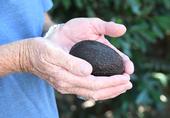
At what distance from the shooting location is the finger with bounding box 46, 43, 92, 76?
112 cm

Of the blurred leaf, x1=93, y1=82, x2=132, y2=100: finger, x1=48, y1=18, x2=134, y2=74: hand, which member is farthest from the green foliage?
x1=93, y1=82, x2=132, y2=100: finger

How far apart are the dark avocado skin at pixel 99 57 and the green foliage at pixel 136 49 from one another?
3.44 ft

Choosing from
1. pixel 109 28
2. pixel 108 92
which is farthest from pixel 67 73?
pixel 109 28

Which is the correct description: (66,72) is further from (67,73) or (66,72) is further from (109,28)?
(109,28)

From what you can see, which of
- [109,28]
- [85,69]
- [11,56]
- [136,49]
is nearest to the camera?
[85,69]

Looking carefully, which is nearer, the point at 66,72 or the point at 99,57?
the point at 66,72

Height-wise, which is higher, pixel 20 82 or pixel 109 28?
pixel 109 28

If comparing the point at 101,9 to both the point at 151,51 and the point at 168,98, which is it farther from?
the point at 168,98

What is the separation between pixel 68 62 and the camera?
113 centimetres

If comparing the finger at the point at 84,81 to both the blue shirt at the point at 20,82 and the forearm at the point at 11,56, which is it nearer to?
the forearm at the point at 11,56

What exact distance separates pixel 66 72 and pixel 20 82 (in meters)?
0.28

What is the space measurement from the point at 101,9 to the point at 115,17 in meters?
0.09

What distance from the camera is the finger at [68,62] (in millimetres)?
1123

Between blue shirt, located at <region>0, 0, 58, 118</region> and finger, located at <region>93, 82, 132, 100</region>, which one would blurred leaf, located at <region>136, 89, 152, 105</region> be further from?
finger, located at <region>93, 82, 132, 100</region>
